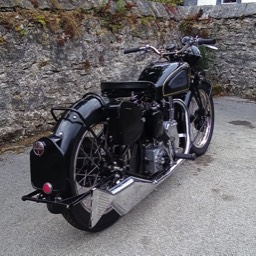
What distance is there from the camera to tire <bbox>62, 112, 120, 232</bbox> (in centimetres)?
242

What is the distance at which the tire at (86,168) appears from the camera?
7.95 ft

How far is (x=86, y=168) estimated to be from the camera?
261 cm

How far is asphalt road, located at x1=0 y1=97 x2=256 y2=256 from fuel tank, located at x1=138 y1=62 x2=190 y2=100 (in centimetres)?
91

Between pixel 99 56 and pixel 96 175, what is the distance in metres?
3.08

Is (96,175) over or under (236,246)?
over

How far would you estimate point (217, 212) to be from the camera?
3055 millimetres

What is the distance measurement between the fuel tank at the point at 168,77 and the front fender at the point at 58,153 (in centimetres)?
89

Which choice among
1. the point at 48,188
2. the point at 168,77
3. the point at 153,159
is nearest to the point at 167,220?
the point at 153,159

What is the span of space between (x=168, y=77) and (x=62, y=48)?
6.84ft

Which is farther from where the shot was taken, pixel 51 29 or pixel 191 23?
pixel 191 23

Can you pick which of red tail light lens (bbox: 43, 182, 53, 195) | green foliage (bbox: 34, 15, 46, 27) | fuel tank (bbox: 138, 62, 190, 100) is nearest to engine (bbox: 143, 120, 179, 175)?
fuel tank (bbox: 138, 62, 190, 100)

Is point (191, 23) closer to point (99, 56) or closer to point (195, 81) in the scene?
point (99, 56)

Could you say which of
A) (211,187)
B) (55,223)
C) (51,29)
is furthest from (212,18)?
(55,223)

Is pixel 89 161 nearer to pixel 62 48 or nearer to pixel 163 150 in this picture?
pixel 163 150
